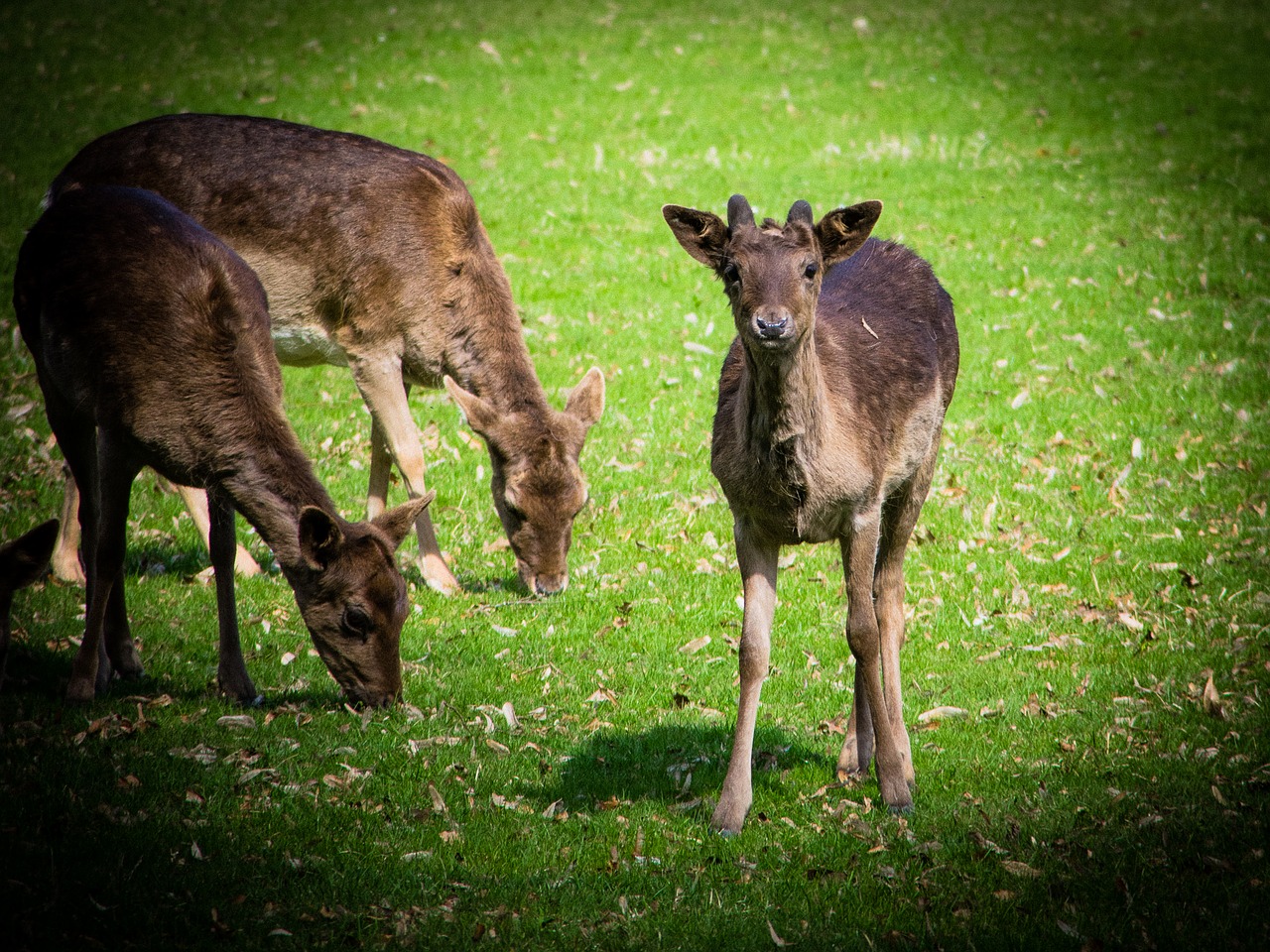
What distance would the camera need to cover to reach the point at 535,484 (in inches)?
356

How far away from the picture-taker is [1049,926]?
534 centimetres

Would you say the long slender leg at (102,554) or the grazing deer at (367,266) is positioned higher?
the grazing deer at (367,266)

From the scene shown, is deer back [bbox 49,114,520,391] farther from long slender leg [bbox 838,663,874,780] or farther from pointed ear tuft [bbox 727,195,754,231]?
long slender leg [bbox 838,663,874,780]

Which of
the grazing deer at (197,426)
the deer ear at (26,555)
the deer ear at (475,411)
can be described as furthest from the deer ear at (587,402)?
the deer ear at (26,555)

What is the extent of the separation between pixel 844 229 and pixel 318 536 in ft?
10.5

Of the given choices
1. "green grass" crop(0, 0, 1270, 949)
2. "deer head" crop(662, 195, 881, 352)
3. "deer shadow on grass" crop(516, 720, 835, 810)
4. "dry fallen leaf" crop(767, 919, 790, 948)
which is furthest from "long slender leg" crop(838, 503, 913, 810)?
"dry fallen leaf" crop(767, 919, 790, 948)

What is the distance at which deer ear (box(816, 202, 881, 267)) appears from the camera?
19.5 feet

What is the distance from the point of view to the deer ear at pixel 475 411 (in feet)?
29.7

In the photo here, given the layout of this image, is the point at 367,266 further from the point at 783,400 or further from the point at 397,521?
the point at 783,400

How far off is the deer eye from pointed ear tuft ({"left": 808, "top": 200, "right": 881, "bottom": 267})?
3.15 metres

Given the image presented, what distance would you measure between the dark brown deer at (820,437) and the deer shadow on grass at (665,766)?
1.15 ft

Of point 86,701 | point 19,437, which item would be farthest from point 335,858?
point 19,437

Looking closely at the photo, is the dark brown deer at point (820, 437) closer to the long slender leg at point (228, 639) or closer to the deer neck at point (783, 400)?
the deer neck at point (783, 400)

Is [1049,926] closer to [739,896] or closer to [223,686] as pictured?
[739,896]
